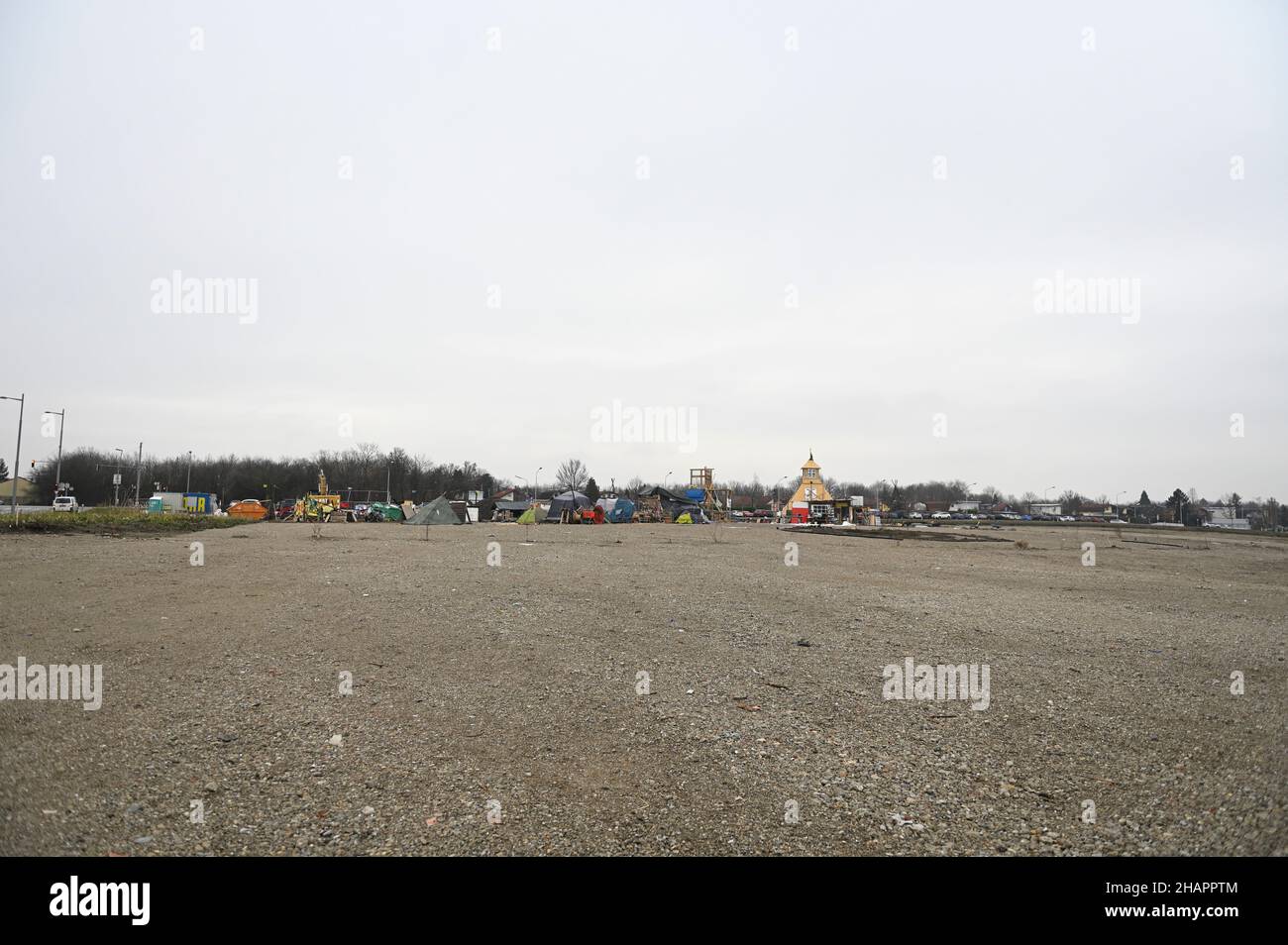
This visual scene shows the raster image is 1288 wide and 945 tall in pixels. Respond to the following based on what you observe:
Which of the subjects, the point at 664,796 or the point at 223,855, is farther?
the point at 664,796

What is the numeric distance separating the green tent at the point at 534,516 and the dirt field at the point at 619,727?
4550cm

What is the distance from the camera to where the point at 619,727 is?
6941 millimetres

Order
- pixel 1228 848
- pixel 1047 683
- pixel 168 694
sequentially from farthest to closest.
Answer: pixel 1047 683
pixel 168 694
pixel 1228 848

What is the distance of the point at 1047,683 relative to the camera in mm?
8812

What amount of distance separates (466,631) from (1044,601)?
1367 centimetres

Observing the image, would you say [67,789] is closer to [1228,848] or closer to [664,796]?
[664,796]

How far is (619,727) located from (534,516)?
56.9 metres

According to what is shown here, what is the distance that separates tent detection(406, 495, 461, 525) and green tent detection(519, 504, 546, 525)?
6.23 metres

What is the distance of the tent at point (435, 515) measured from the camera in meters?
54.6
